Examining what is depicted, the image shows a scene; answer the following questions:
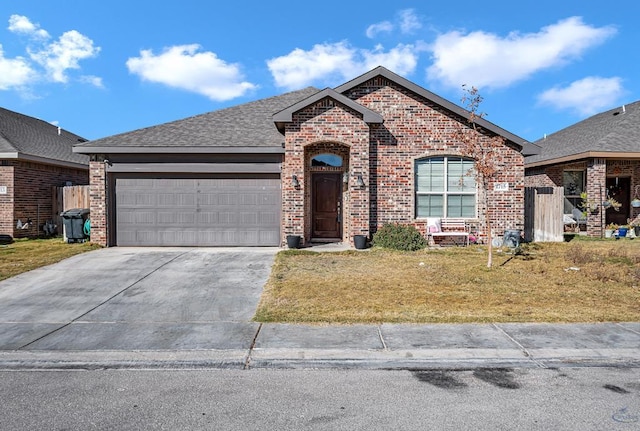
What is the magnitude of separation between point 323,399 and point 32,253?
1195cm

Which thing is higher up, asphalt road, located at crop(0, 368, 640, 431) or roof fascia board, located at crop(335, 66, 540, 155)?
roof fascia board, located at crop(335, 66, 540, 155)

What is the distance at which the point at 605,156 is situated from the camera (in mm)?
15805

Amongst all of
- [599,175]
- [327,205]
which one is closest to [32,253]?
[327,205]

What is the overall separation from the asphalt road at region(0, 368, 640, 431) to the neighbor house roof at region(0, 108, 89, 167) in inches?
587

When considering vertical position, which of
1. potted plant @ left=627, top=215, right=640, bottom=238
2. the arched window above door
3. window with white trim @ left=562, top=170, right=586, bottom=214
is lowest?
potted plant @ left=627, top=215, right=640, bottom=238

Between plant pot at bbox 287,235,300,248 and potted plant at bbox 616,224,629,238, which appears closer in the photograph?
plant pot at bbox 287,235,300,248

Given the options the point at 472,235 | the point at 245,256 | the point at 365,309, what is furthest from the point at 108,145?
the point at 472,235

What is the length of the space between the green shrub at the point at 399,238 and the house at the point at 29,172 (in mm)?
12546

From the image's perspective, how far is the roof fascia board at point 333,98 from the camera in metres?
12.5

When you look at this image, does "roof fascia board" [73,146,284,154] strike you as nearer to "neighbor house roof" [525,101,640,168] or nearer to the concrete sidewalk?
the concrete sidewalk

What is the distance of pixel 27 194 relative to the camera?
16.5 metres

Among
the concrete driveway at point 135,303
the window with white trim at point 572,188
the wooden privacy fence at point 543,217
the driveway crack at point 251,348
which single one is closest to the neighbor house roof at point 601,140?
the window with white trim at point 572,188

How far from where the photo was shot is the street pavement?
470 cm

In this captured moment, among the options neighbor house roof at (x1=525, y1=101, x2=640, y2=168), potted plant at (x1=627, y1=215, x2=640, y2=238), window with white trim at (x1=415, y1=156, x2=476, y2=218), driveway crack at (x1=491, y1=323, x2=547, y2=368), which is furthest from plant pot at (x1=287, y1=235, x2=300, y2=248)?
potted plant at (x1=627, y1=215, x2=640, y2=238)
